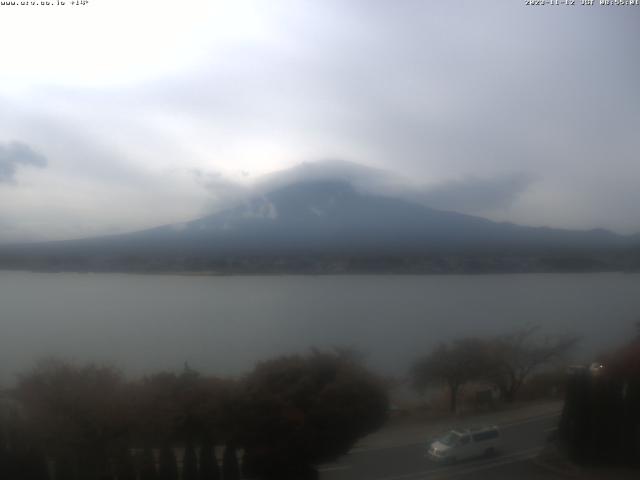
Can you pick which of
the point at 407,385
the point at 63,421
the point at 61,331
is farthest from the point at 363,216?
the point at 63,421

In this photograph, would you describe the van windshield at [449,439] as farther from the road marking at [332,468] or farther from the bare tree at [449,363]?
the road marking at [332,468]

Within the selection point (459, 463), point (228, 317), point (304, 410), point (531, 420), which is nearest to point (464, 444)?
point (459, 463)

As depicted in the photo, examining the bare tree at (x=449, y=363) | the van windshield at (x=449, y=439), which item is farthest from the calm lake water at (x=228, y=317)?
the van windshield at (x=449, y=439)

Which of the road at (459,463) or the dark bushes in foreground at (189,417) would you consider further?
the road at (459,463)

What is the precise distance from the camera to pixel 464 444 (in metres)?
1.98

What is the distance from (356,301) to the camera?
1880mm

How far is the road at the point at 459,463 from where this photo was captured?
1.92 meters

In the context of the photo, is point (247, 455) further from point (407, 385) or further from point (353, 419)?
point (407, 385)

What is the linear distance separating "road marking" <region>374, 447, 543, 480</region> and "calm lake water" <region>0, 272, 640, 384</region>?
0.39 meters

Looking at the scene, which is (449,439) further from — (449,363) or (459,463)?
(449,363)

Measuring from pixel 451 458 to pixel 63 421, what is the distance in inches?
50.3

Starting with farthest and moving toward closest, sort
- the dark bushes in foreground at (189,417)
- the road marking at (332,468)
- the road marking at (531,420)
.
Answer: the road marking at (531,420)
the road marking at (332,468)
the dark bushes in foreground at (189,417)

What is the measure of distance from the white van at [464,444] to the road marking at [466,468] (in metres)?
0.03

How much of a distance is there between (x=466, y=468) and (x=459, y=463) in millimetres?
29
